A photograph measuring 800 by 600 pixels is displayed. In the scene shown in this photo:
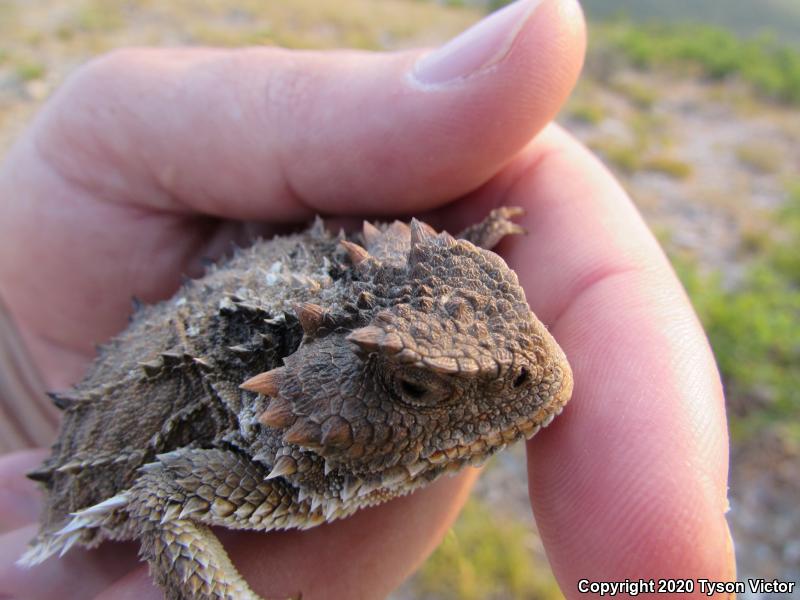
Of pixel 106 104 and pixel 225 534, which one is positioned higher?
pixel 106 104

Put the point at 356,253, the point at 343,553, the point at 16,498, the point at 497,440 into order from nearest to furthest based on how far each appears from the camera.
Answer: the point at 497,440
the point at 356,253
the point at 343,553
the point at 16,498

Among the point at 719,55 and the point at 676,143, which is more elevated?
the point at 676,143

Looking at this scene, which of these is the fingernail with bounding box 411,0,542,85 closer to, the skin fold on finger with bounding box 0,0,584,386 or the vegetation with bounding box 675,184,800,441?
the skin fold on finger with bounding box 0,0,584,386

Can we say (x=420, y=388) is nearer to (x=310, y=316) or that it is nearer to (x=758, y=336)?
(x=310, y=316)

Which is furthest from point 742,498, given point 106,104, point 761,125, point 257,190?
point 761,125

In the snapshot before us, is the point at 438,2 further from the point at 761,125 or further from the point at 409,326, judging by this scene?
the point at 409,326

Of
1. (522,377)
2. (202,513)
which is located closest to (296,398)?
(202,513)
